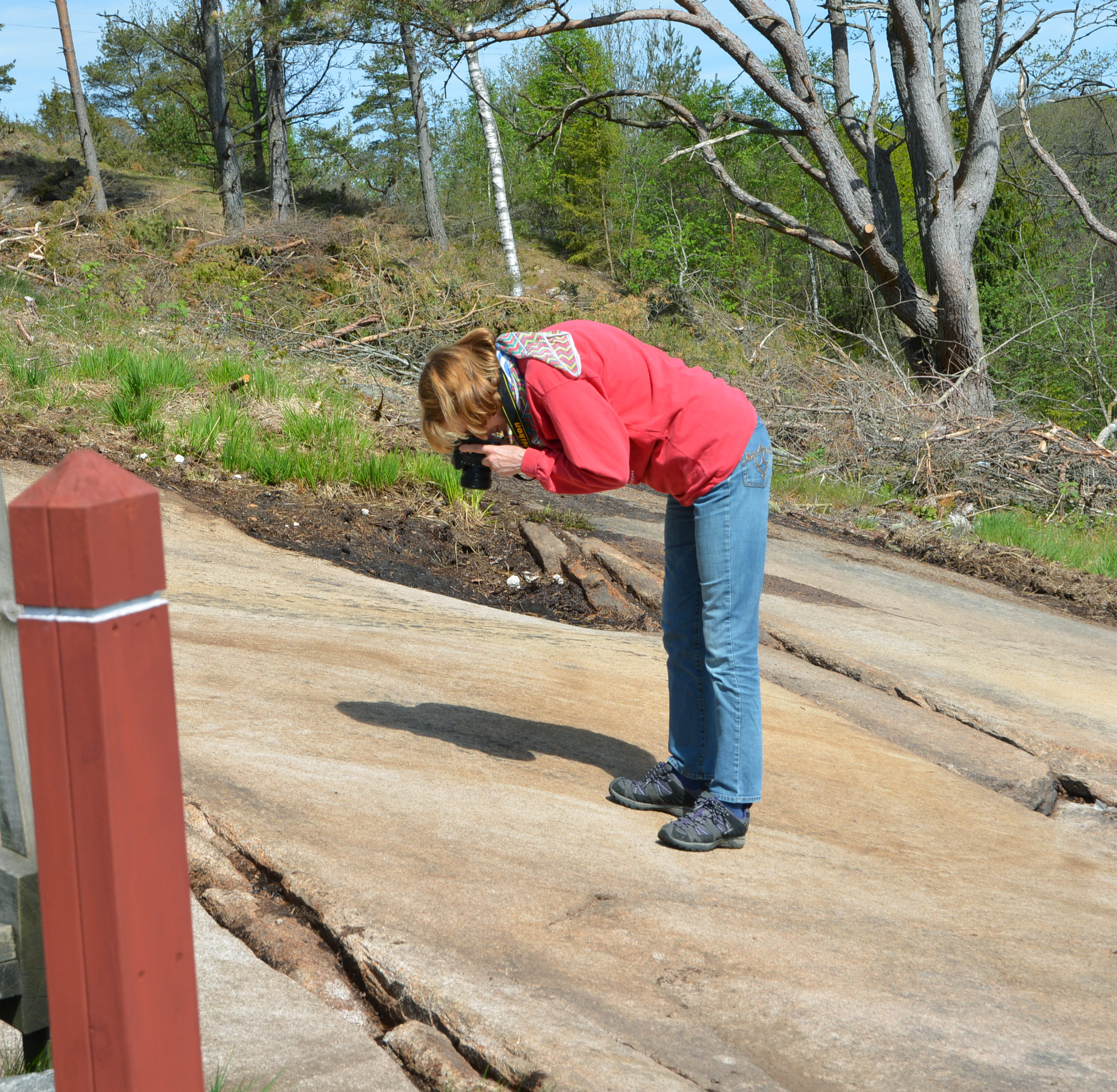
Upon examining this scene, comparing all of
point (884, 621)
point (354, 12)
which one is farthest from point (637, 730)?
point (354, 12)

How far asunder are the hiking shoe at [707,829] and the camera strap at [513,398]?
110cm

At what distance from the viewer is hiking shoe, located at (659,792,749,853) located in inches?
106

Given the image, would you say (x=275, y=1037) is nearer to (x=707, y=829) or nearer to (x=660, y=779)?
(x=707, y=829)

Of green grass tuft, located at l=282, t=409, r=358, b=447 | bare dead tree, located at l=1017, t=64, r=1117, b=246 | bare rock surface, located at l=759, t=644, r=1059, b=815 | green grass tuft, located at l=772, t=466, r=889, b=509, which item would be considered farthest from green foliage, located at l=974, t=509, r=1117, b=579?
green grass tuft, located at l=282, t=409, r=358, b=447

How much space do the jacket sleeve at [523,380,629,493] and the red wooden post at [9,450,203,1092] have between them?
152cm

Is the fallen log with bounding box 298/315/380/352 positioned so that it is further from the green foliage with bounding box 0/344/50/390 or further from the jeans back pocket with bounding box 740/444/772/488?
the jeans back pocket with bounding box 740/444/772/488

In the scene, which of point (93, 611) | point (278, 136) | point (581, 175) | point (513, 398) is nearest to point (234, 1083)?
point (93, 611)

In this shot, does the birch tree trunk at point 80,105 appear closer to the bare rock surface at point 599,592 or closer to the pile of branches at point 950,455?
the pile of branches at point 950,455

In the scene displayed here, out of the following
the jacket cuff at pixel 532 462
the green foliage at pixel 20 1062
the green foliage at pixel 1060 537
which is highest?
the jacket cuff at pixel 532 462

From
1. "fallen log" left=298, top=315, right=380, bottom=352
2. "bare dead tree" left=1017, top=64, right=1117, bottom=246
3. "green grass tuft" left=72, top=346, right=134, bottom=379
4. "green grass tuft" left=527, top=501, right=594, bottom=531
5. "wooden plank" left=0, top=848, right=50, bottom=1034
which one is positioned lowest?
"green grass tuft" left=527, top=501, right=594, bottom=531

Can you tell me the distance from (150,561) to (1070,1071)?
1.84 meters

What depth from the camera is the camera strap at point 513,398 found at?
8.43 feet

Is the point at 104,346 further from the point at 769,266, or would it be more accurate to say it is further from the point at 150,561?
the point at 769,266

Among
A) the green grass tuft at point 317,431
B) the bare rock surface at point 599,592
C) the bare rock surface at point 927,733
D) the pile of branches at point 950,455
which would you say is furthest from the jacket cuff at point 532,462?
the pile of branches at point 950,455
